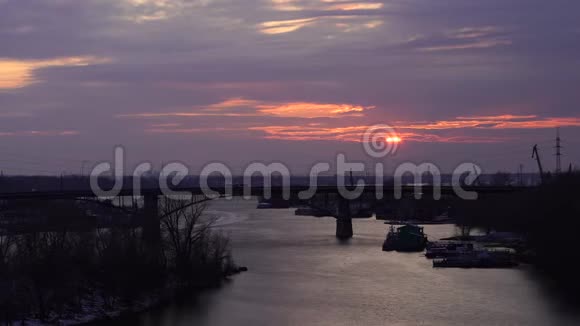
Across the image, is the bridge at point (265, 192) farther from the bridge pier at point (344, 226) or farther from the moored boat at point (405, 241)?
the moored boat at point (405, 241)

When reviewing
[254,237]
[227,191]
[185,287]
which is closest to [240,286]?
[185,287]

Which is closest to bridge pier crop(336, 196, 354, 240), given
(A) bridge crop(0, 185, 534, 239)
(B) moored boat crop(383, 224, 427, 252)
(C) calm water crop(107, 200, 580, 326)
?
(A) bridge crop(0, 185, 534, 239)

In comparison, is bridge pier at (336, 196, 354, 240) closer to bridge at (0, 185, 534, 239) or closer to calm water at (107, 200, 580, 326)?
bridge at (0, 185, 534, 239)

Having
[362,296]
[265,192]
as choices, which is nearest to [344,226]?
[265,192]

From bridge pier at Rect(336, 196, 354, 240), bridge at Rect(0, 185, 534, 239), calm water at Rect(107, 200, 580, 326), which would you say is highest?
bridge at Rect(0, 185, 534, 239)

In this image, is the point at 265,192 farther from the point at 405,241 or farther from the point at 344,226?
the point at 405,241

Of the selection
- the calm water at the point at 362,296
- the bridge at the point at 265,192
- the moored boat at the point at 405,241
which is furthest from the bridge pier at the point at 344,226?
the calm water at the point at 362,296

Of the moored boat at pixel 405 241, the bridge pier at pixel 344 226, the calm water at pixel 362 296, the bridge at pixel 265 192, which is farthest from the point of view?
the bridge pier at pixel 344 226

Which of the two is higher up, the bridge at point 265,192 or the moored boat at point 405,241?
the bridge at point 265,192

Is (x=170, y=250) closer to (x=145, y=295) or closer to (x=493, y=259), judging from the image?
(x=145, y=295)
